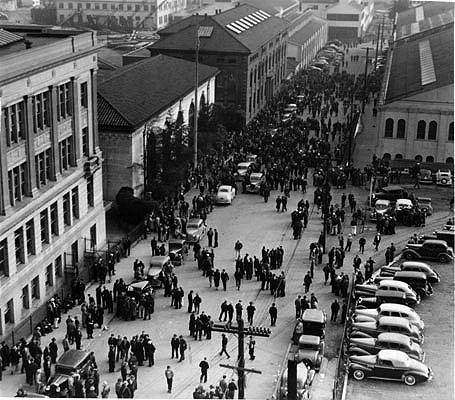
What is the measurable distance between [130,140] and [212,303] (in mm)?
17906

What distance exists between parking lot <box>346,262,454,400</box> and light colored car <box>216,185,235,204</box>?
59.1 feet

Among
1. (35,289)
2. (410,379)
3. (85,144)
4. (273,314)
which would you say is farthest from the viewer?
(85,144)

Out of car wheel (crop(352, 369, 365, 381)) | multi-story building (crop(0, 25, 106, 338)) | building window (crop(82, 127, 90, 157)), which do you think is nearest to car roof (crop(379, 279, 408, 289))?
car wheel (crop(352, 369, 365, 381))

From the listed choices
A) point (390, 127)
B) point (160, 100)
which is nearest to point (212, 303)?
point (160, 100)

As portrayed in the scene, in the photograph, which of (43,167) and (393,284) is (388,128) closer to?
(393,284)

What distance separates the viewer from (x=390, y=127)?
67.1 meters

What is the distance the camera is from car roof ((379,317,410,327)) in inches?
1361

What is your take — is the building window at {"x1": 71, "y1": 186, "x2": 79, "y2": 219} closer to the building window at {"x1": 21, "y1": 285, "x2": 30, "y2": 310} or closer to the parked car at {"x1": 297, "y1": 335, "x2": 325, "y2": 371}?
the building window at {"x1": 21, "y1": 285, "x2": 30, "y2": 310}

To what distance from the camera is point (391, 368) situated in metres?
31.6

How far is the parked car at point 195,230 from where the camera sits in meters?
47.3

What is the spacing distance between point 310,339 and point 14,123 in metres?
16.1

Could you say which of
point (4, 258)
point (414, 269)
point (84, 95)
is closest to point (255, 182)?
point (84, 95)

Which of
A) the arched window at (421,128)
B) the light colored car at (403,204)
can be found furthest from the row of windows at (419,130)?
the light colored car at (403,204)

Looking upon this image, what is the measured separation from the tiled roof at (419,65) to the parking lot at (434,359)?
1115 inches
